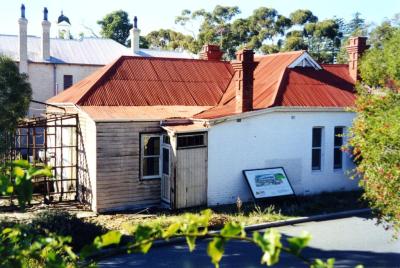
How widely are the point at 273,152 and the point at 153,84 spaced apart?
5.60 meters

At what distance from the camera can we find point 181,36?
63.8 metres

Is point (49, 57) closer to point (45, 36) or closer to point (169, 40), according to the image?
point (45, 36)

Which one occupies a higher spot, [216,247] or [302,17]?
[302,17]

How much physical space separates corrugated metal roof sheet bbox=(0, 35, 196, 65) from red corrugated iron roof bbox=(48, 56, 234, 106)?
1737 centimetres

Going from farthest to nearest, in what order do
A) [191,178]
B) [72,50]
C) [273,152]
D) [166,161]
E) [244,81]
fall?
[72,50] < [273,152] < [244,81] < [166,161] < [191,178]

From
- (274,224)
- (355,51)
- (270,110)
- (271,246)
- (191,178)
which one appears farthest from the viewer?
(355,51)

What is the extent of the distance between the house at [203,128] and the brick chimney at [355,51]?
0.31ft

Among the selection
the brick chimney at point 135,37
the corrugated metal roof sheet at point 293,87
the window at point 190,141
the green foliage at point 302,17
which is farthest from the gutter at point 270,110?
the green foliage at point 302,17

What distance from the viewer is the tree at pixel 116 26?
64.8 metres

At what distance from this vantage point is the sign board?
17.5 m

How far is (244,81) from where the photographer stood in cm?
1795

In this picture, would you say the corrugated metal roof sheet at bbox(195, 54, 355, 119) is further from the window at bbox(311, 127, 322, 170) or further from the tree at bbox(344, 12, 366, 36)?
the tree at bbox(344, 12, 366, 36)

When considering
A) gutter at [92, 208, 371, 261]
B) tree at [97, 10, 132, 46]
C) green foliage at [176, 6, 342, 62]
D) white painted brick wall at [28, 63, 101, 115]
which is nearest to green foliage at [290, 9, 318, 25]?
green foliage at [176, 6, 342, 62]

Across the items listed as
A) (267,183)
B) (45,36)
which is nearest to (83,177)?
(267,183)
